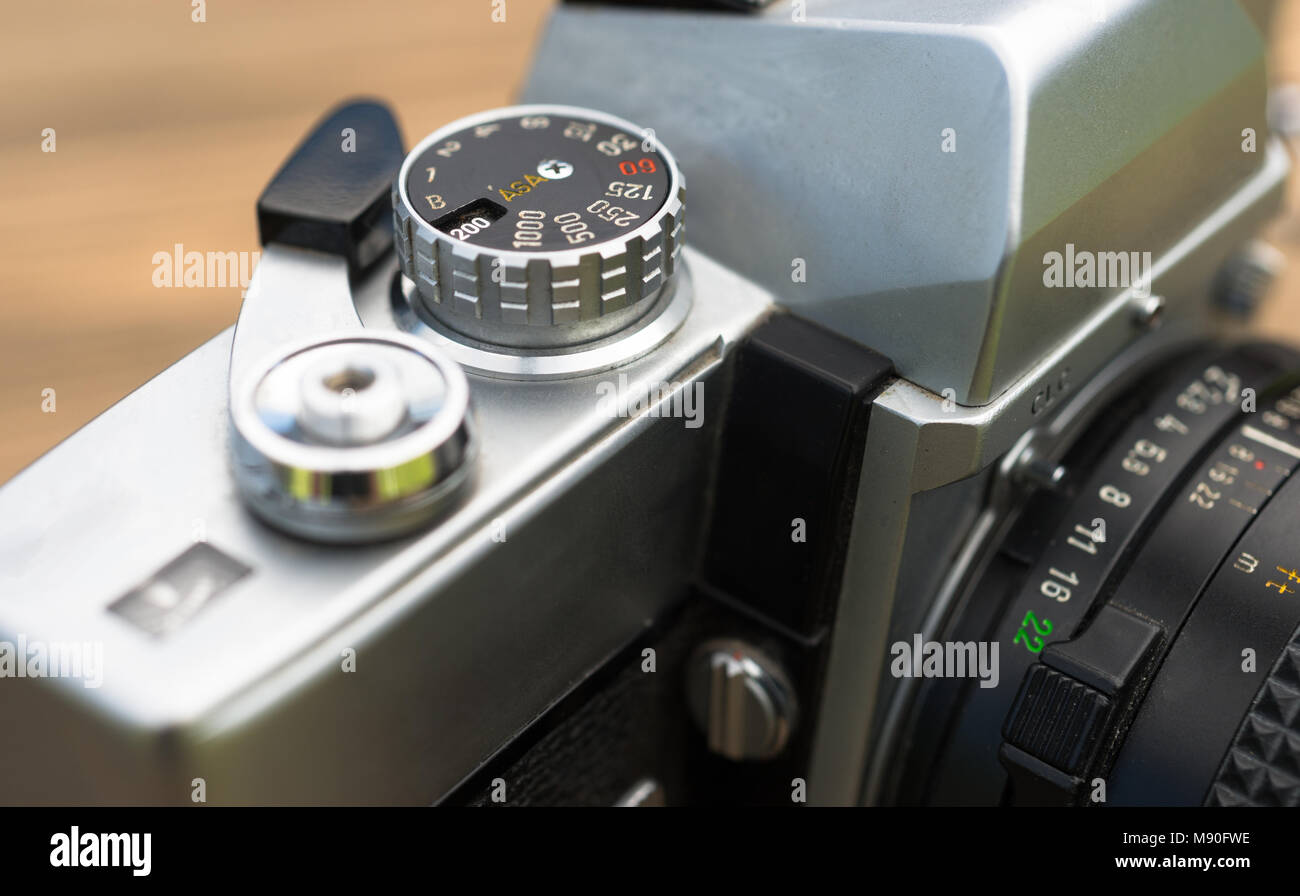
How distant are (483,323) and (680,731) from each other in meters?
0.23

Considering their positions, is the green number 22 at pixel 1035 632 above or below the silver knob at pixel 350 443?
below

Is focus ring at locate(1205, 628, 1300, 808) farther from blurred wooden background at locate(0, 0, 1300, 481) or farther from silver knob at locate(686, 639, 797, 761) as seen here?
blurred wooden background at locate(0, 0, 1300, 481)

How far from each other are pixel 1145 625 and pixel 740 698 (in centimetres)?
17

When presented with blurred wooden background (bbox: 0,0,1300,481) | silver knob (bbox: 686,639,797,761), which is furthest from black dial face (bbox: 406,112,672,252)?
blurred wooden background (bbox: 0,0,1300,481)

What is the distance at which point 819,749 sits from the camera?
0.60m

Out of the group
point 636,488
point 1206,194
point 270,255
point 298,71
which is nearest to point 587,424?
point 636,488

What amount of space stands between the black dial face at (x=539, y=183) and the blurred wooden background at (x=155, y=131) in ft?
1.16

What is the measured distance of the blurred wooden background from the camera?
851 millimetres

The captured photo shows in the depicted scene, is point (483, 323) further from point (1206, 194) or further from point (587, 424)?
point (1206, 194)

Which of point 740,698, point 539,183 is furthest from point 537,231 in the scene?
point 740,698

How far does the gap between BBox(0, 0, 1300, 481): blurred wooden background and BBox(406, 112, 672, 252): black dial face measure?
1.16 feet

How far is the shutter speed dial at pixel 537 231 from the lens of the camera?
46cm

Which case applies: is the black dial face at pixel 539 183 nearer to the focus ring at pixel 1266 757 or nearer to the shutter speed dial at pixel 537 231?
the shutter speed dial at pixel 537 231

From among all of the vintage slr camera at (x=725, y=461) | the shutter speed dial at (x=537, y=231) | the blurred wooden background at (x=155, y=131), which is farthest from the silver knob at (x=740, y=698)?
the blurred wooden background at (x=155, y=131)
